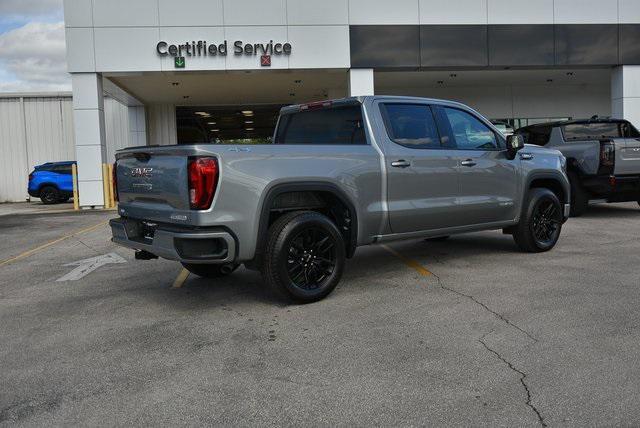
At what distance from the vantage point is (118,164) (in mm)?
5762

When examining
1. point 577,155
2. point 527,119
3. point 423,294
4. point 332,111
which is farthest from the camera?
point 527,119

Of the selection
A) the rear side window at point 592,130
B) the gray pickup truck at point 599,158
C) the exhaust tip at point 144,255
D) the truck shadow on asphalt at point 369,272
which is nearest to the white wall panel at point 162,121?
the gray pickup truck at point 599,158

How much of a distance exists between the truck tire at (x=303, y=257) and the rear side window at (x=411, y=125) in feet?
4.62

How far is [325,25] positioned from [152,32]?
527 centimetres

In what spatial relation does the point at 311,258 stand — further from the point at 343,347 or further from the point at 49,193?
the point at 49,193

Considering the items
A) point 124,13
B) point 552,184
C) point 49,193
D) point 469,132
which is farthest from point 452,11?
point 49,193

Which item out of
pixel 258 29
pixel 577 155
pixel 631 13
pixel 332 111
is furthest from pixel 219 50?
pixel 631 13

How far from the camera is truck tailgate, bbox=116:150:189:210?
4766 mm

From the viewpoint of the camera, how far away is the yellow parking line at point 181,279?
643 cm

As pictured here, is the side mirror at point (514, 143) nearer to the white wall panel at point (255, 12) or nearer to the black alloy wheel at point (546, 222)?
the black alloy wheel at point (546, 222)

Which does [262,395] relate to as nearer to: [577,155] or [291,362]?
[291,362]

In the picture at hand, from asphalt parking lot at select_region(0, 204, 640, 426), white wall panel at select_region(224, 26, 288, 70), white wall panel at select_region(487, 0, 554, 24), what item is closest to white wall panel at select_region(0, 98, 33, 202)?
white wall panel at select_region(224, 26, 288, 70)

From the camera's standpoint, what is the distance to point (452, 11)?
18469 millimetres

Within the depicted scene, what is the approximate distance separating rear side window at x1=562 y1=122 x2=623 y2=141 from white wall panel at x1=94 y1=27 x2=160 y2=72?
12040 mm
